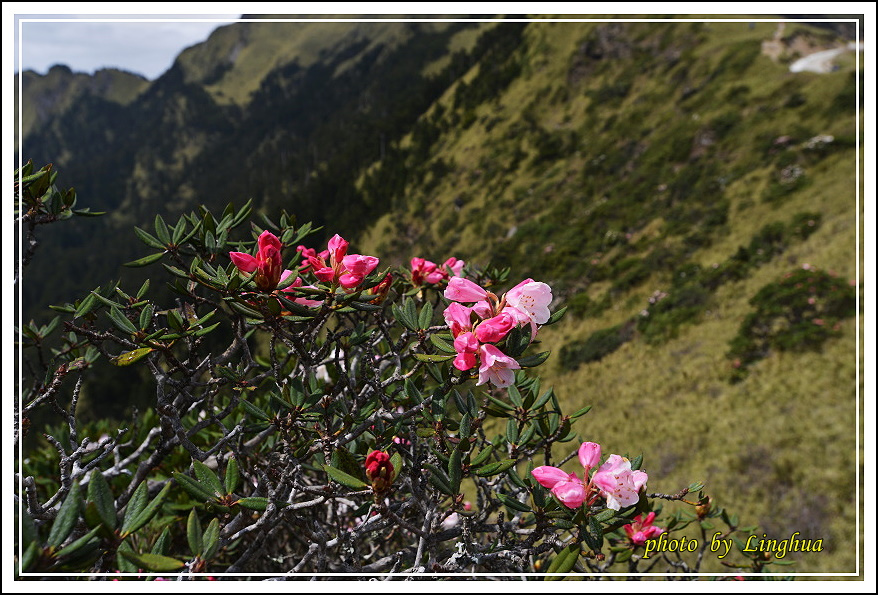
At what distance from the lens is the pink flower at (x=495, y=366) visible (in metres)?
1.11

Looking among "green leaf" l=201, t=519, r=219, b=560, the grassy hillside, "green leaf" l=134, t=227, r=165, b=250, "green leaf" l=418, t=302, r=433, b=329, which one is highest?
"green leaf" l=134, t=227, r=165, b=250

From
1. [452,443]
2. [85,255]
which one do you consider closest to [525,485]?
[452,443]

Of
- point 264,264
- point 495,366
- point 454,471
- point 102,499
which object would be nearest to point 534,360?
point 495,366

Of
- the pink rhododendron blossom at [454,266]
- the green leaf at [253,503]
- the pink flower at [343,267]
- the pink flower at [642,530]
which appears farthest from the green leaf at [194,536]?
the pink flower at [642,530]

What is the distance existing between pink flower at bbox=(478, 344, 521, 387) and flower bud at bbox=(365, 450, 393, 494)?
290 millimetres

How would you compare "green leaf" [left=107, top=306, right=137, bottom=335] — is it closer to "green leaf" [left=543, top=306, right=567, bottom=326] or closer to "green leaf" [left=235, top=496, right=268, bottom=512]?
"green leaf" [left=235, top=496, right=268, bottom=512]

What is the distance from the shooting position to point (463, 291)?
1.28 m

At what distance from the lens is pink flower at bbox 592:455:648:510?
1.11 metres

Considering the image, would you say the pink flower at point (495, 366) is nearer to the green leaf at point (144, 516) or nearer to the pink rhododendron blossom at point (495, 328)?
the pink rhododendron blossom at point (495, 328)

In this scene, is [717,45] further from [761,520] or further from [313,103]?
[313,103]

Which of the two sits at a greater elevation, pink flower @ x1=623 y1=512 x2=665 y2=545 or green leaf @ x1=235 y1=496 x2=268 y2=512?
green leaf @ x1=235 y1=496 x2=268 y2=512

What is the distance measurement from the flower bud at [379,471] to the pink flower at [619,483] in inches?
20.6

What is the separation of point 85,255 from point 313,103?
5875 centimetres

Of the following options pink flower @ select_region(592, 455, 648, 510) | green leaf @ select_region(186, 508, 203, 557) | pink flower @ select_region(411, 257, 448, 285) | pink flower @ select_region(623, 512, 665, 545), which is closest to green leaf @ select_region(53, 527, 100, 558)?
green leaf @ select_region(186, 508, 203, 557)
